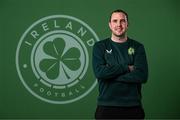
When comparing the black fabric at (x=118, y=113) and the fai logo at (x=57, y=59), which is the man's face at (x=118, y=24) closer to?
the black fabric at (x=118, y=113)

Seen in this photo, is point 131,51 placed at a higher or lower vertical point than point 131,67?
higher

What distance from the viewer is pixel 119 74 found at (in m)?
2.08

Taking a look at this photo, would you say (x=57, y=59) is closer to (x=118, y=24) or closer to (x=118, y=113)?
(x=118, y=24)

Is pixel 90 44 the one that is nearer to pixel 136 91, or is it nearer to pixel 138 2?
pixel 138 2

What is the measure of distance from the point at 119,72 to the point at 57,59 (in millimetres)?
1060

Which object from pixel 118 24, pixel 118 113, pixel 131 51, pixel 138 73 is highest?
pixel 118 24

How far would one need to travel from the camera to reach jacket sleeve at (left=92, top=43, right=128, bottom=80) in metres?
2.06

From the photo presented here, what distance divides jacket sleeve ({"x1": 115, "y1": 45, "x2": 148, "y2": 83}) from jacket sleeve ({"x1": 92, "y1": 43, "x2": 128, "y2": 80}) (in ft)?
0.14

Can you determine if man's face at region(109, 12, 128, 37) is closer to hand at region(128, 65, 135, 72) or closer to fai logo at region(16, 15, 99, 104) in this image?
hand at region(128, 65, 135, 72)

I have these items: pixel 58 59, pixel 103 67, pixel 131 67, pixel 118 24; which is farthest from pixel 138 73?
pixel 58 59

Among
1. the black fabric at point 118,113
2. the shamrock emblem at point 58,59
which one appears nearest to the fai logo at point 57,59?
the shamrock emblem at point 58,59

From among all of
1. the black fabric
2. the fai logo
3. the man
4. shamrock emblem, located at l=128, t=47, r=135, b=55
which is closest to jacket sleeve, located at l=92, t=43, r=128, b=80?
the man

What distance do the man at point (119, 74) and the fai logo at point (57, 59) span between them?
0.86 m

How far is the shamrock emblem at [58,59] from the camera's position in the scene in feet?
9.85
